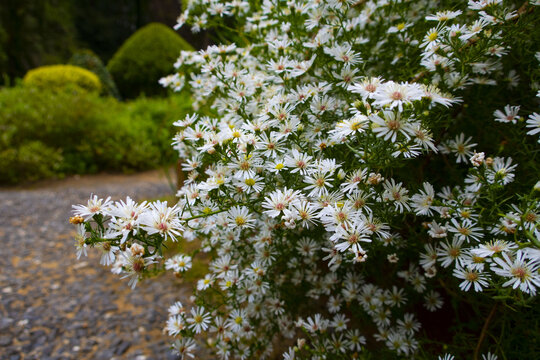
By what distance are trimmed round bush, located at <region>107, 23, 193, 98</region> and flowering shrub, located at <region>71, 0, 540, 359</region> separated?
7.26 metres

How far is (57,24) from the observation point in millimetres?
9258

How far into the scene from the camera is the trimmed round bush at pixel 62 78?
21.5 ft

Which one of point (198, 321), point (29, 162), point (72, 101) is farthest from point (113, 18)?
point (198, 321)

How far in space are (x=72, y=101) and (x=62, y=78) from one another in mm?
2087

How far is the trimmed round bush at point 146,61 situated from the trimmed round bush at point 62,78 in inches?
63.5

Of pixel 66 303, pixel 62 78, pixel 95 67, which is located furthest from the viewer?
pixel 95 67

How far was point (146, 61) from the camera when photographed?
27.6 ft

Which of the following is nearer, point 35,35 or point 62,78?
point 62,78

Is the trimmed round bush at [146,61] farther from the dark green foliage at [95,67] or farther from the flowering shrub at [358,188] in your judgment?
the flowering shrub at [358,188]

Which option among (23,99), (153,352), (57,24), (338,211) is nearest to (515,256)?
(338,211)

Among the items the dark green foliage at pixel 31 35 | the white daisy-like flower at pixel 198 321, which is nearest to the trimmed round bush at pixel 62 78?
the dark green foliage at pixel 31 35

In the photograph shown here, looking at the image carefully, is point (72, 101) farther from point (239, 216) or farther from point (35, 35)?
point (35, 35)

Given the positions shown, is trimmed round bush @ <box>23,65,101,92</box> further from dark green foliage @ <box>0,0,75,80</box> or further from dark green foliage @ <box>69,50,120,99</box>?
dark green foliage @ <box>0,0,75,80</box>

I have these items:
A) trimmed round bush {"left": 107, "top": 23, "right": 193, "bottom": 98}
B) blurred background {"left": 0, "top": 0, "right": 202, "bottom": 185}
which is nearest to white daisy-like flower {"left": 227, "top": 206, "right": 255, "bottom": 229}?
blurred background {"left": 0, "top": 0, "right": 202, "bottom": 185}
